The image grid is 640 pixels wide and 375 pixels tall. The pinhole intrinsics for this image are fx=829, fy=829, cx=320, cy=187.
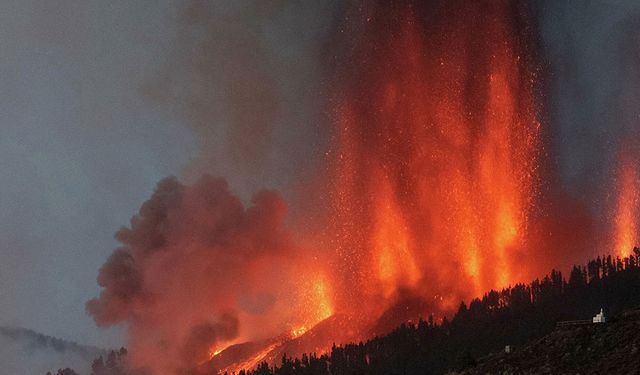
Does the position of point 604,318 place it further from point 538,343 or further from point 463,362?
point 463,362

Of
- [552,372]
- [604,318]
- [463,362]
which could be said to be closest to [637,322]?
[604,318]

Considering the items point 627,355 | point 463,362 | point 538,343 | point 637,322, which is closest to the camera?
point 627,355

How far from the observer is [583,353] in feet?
427

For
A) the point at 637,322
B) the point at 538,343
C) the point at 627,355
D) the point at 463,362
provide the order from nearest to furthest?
1. the point at 627,355
2. the point at 637,322
3. the point at 538,343
4. the point at 463,362

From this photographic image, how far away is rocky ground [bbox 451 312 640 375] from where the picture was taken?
119 m

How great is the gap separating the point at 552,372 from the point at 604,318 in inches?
784

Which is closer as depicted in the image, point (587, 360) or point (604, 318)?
point (587, 360)

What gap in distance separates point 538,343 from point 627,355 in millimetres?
A: 27741

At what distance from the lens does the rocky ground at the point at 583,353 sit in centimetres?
11938

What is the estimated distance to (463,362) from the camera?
162250mm

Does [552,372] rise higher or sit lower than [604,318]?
lower

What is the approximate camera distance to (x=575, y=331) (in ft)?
462

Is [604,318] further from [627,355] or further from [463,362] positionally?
[463,362]

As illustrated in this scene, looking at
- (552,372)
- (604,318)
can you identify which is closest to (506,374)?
(552,372)
